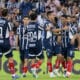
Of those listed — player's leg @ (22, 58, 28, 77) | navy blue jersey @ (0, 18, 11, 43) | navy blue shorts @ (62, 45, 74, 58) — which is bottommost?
player's leg @ (22, 58, 28, 77)

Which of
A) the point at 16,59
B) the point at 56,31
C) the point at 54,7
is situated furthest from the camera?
the point at 54,7

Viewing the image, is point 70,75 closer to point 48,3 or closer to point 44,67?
point 44,67

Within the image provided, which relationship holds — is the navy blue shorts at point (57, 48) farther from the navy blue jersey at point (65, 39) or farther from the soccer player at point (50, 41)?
the navy blue jersey at point (65, 39)

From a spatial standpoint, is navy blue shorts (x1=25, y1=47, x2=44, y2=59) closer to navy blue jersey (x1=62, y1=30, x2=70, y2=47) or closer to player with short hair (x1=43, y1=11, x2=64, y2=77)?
player with short hair (x1=43, y1=11, x2=64, y2=77)

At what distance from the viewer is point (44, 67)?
14344 millimetres

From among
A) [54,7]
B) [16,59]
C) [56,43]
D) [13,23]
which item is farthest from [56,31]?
[54,7]

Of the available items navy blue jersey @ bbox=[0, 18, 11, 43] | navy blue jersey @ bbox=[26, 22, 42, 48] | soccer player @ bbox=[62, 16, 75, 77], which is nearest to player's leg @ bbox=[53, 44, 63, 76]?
soccer player @ bbox=[62, 16, 75, 77]

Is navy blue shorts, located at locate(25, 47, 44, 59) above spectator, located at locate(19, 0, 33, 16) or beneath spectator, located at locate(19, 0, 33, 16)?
beneath

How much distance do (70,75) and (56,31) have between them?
1734 mm

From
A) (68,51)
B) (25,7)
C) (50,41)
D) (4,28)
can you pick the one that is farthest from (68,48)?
(25,7)

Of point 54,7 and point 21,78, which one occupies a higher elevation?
point 54,7

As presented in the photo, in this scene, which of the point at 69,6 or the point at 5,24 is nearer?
the point at 5,24

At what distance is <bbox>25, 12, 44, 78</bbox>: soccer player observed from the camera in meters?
12.2

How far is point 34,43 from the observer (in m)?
12.4
